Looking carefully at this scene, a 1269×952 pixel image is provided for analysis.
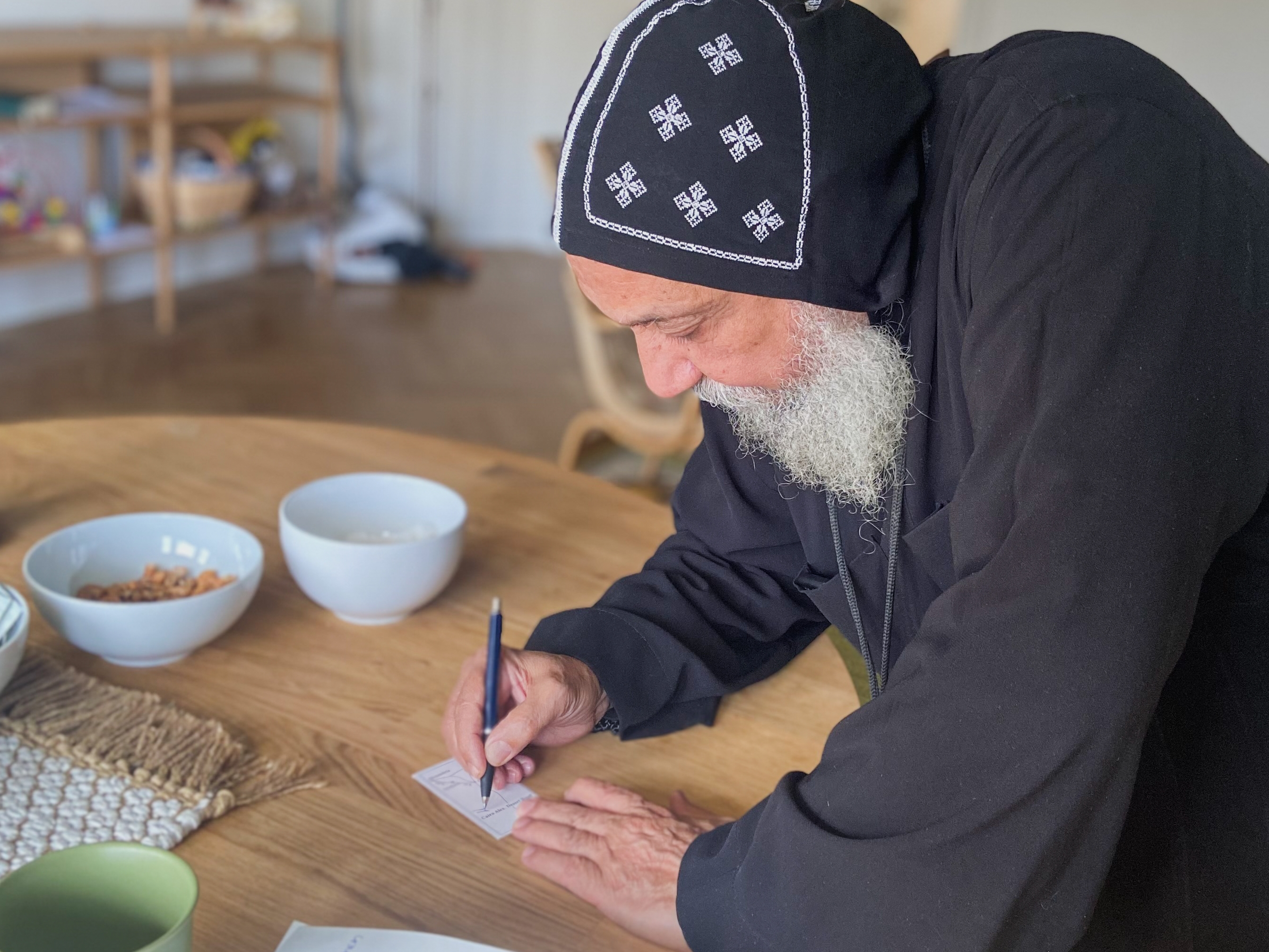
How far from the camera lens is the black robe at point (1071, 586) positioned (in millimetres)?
787

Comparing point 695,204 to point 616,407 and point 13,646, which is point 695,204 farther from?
point 616,407

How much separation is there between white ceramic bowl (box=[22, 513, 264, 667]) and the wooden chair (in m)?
1.81

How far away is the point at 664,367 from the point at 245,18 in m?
4.95

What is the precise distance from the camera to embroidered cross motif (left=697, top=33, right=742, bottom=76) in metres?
0.96

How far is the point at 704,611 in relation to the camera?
1312 millimetres

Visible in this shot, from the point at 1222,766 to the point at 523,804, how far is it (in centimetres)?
58

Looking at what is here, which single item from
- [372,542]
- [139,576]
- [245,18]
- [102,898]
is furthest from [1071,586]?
[245,18]

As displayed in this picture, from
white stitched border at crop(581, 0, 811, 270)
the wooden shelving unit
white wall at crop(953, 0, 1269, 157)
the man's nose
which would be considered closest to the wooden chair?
the man's nose

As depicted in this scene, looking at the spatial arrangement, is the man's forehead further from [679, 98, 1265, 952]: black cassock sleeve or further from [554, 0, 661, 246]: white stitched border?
[679, 98, 1265, 952]: black cassock sleeve

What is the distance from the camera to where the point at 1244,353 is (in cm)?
83

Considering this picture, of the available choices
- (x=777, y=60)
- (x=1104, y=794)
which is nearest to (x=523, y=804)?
(x=1104, y=794)

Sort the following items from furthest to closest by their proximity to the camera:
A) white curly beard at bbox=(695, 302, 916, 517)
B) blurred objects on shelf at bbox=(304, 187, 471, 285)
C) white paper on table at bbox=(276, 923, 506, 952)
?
blurred objects on shelf at bbox=(304, 187, 471, 285), white curly beard at bbox=(695, 302, 916, 517), white paper on table at bbox=(276, 923, 506, 952)

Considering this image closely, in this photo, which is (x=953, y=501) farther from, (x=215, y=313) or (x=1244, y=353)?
(x=215, y=313)

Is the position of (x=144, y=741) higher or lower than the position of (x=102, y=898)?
lower
